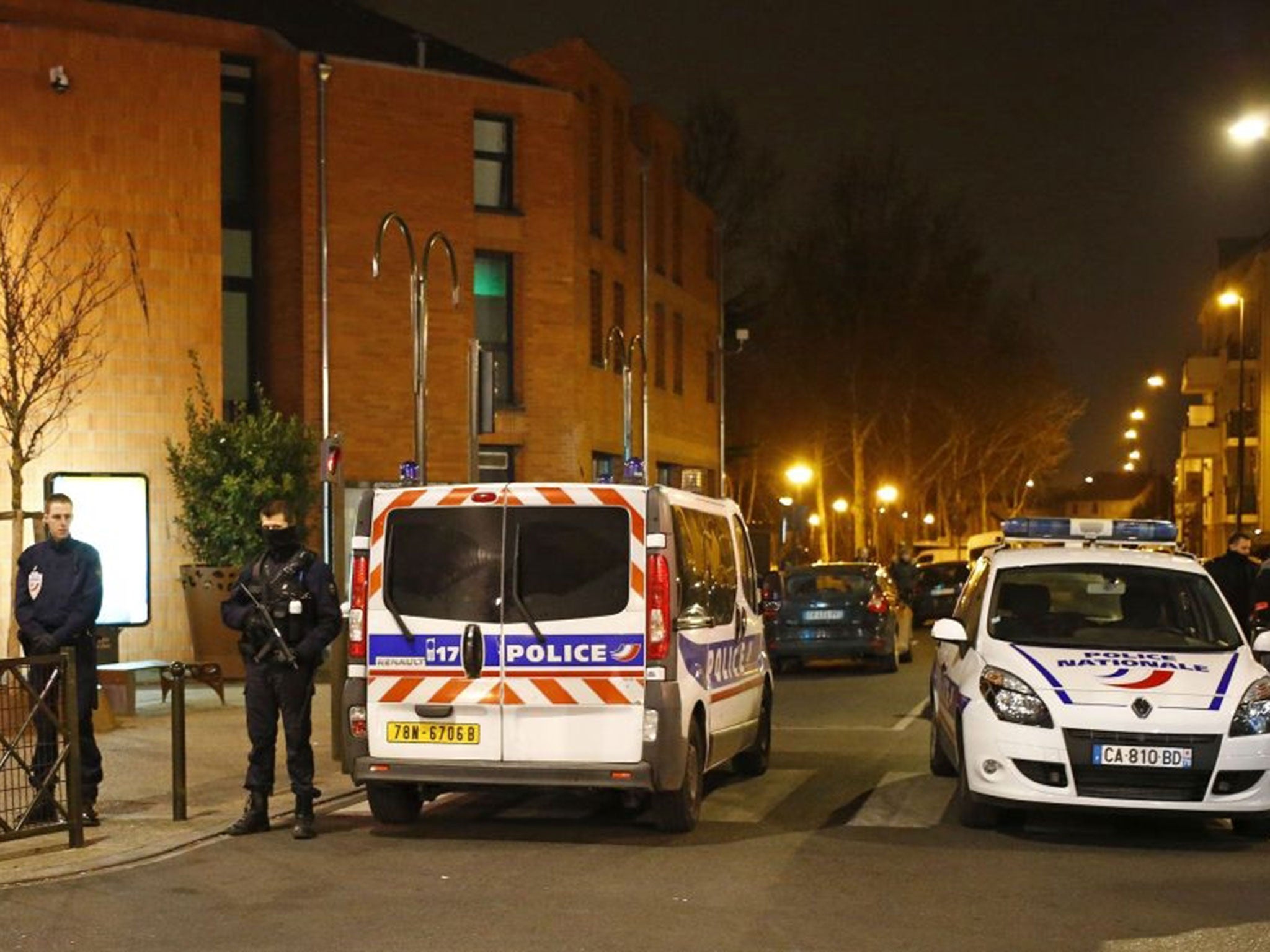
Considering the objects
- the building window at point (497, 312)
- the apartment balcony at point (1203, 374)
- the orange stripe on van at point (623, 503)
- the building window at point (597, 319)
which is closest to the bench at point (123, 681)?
the orange stripe on van at point (623, 503)

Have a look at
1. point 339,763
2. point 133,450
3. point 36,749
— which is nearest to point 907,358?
point 133,450

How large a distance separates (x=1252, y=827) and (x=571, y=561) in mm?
4249

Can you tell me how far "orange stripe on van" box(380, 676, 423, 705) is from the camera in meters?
10.9

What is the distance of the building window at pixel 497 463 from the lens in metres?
32.0

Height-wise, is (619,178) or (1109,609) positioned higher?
(619,178)

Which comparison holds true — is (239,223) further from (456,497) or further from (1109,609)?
(1109,609)

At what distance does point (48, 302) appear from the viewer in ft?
72.9

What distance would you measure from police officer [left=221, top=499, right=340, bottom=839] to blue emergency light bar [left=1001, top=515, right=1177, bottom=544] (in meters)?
5.27

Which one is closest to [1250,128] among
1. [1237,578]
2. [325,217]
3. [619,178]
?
[1237,578]

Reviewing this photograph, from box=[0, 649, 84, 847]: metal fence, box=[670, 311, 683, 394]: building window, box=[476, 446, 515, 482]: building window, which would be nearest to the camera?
box=[0, 649, 84, 847]: metal fence

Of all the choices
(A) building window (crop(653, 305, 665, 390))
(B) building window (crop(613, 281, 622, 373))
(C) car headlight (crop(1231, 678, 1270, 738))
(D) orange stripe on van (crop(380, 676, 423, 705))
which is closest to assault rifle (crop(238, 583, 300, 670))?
(D) orange stripe on van (crop(380, 676, 423, 705))

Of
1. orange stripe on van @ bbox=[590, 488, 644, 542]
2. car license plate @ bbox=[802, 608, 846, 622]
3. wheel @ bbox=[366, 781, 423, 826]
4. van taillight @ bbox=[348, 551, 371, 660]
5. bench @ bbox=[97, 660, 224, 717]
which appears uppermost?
orange stripe on van @ bbox=[590, 488, 644, 542]

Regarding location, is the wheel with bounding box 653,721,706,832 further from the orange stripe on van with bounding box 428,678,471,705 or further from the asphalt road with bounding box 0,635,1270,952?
the orange stripe on van with bounding box 428,678,471,705

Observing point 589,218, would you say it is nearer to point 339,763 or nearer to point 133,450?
point 133,450
